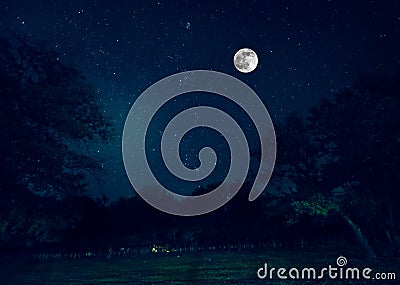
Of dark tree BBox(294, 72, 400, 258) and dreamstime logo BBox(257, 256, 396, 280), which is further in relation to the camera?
dark tree BBox(294, 72, 400, 258)

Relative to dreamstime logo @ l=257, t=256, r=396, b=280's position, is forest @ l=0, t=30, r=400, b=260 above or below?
above

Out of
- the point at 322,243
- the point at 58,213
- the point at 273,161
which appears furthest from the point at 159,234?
the point at 58,213

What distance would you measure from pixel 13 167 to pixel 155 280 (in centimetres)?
894

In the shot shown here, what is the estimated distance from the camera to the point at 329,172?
27.2 metres

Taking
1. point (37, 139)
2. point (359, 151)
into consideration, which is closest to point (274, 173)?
point (359, 151)

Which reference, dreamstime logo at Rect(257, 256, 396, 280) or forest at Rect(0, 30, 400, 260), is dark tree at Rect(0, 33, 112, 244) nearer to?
forest at Rect(0, 30, 400, 260)

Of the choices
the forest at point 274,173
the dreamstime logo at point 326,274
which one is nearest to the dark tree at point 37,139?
the forest at point 274,173

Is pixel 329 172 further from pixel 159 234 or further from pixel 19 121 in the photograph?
pixel 159 234

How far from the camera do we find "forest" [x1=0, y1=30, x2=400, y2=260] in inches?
709

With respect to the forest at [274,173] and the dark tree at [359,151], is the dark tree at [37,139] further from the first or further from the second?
the dark tree at [359,151]

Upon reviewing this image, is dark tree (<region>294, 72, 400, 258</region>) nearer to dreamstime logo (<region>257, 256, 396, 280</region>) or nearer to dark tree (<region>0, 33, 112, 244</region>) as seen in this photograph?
dreamstime logo (<region>257, 256, 396, 280</region>)

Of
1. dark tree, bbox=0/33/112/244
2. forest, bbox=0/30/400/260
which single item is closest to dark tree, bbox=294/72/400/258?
forest, bbox=0/30/400/260

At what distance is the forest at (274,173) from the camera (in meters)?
18.0

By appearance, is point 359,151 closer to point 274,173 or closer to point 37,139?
point 274,173
